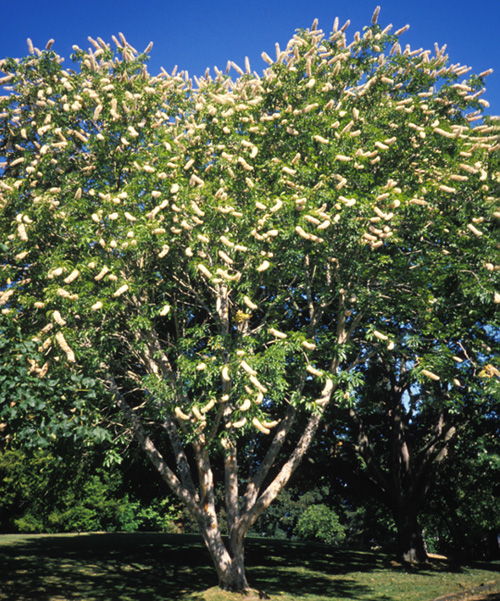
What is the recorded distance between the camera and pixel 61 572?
1321cm

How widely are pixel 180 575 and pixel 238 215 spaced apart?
35.3ft

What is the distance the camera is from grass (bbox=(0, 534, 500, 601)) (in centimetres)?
1116

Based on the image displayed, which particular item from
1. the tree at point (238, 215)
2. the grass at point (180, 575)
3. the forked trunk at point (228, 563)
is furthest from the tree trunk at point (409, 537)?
the forked trunk at point (228, 563)

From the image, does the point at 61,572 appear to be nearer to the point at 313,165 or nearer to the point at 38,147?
the point at 38,147

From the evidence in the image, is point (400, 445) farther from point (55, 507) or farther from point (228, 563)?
point (55, 507)

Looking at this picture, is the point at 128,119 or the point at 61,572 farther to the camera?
the point at 61,572

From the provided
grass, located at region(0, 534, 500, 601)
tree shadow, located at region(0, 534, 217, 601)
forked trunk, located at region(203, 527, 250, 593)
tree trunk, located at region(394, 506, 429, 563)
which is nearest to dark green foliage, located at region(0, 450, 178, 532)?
tree shadow, located at region(0, 534, 217, 601)

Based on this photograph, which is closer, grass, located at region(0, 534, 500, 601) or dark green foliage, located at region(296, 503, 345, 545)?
grass, located at region(0, 534, 500, 601)

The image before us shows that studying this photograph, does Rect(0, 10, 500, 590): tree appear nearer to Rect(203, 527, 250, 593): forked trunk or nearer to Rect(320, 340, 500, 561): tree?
Rect(203, 527, 250, 593): forked trunk

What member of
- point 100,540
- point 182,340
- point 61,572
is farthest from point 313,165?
point 100,540

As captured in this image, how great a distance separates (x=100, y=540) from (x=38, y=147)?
1702 centimetres

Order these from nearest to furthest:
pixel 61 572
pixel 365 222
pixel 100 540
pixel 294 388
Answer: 1. pixel 365 222
2. pixel 294 388
3. pixel 61 572
4. pixel 100 540

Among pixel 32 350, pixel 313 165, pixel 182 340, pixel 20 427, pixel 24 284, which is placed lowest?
pixel 20 427

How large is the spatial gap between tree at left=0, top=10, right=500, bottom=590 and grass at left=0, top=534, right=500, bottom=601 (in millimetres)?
2395
